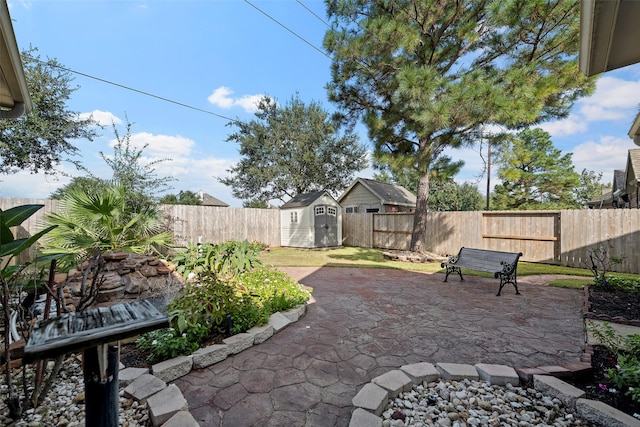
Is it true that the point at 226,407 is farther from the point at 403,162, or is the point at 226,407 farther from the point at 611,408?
the point at 403,162

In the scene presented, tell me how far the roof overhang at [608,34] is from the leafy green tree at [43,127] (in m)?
12.1

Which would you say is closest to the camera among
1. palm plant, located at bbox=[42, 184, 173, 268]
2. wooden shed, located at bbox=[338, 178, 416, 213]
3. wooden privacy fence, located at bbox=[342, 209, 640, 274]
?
palm plant, located at bbox=[42, 184, 173, 268]

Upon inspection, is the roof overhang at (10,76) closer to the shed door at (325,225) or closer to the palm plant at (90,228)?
the palm plant at (90,228)

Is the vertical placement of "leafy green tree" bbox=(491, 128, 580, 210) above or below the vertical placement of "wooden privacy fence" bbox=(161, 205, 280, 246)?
above

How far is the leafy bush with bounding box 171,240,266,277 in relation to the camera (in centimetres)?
374

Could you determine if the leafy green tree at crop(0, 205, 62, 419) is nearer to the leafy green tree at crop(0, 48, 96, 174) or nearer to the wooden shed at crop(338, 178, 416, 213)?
the leafy green tree at crop(0, 48, 96, 174)

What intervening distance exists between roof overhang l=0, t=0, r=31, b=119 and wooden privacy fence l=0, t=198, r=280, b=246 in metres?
6.90

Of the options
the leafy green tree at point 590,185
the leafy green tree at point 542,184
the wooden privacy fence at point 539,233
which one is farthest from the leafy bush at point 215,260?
the leafy green tree at point 590,185

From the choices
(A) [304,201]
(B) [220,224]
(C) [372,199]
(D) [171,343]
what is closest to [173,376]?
(D) [171,343]

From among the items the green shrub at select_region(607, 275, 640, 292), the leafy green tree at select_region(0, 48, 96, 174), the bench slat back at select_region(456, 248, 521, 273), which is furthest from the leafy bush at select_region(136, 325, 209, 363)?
the leafy green tree at select_region(0, 48, 96, 174)

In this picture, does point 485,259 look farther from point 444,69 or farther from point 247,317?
point 444,69

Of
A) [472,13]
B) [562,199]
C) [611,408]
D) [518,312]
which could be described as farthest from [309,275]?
[562,199]

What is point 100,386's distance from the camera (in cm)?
103

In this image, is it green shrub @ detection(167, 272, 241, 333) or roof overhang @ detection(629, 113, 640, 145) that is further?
roof overhang @ detection(629, 113, 640, 145)
